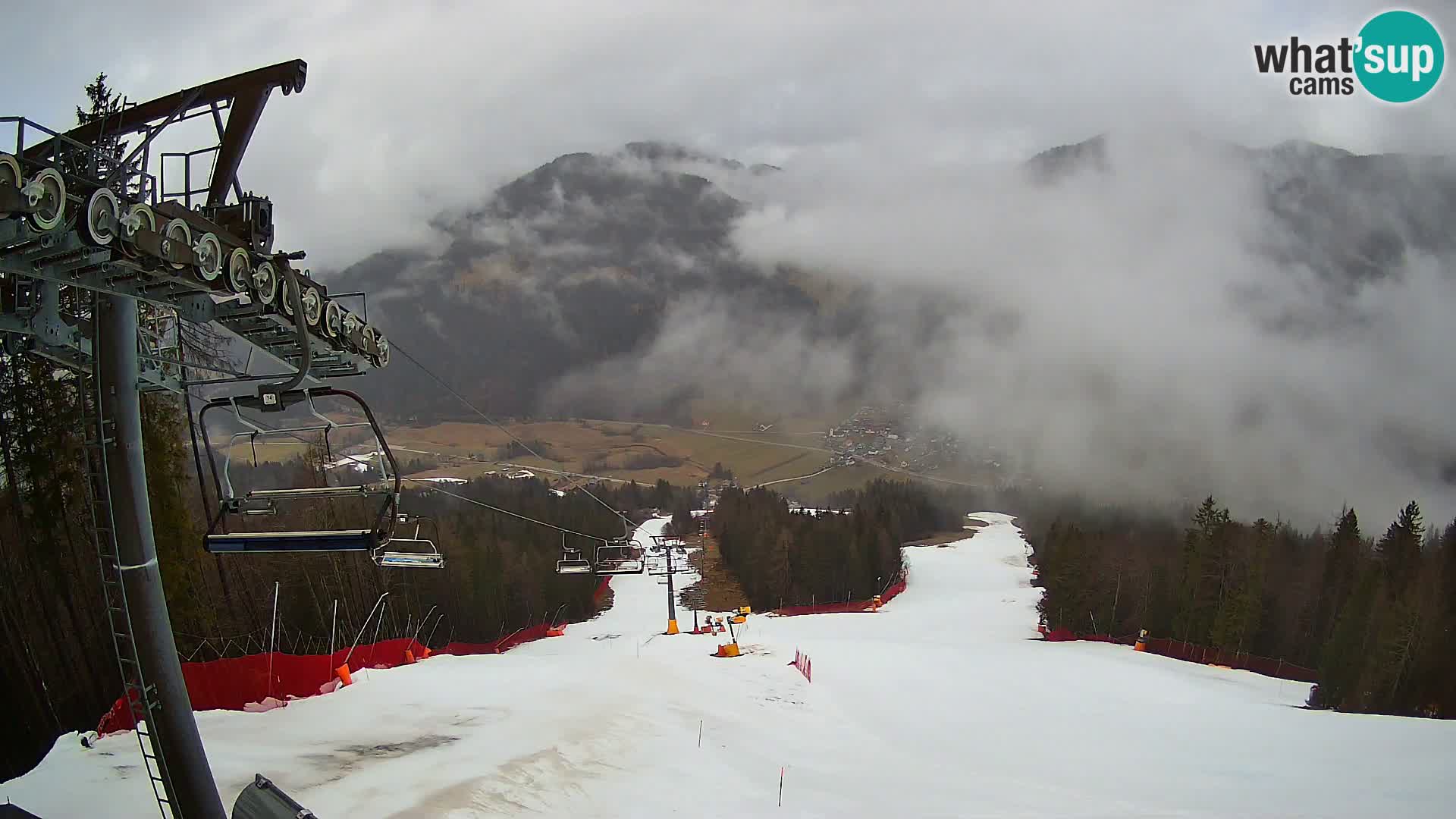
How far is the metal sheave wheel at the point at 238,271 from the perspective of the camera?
7156mm

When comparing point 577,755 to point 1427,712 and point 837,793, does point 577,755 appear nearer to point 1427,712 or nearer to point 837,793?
point 837,793

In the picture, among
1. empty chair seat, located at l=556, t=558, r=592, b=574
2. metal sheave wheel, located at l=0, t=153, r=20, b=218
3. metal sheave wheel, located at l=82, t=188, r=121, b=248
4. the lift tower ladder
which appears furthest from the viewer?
empty chair seat, located at l=556, t=558, r=592, b=574

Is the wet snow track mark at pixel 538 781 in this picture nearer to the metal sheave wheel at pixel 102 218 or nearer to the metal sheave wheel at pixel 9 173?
the metal sheave wheel at pixel 102 218

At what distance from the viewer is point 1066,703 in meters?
22.5

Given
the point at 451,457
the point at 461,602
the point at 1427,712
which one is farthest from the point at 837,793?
the point at 451,457

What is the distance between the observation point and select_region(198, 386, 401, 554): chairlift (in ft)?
23.9

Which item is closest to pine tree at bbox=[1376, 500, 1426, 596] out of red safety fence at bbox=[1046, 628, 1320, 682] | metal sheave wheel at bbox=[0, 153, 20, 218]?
red safety fence at bbox=[1046, 628, 1320, 682]

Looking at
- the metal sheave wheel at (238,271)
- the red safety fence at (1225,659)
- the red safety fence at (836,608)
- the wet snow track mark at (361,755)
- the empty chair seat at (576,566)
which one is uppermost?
the metal sheave wheel at (238,271)

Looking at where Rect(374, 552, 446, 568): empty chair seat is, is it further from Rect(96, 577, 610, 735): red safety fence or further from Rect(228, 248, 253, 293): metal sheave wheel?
Rect(96, 577, 610, 735): red safety fence

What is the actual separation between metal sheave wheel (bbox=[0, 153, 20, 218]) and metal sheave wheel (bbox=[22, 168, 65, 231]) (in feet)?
0.27

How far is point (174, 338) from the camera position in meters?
9.77

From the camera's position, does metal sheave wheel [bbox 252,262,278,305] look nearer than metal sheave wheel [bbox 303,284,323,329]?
Yes

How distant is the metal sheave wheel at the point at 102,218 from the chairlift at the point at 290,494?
195cm

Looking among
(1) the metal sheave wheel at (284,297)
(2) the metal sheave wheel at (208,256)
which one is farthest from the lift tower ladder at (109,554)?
(2) the metal sheave wheel at (208,256)
